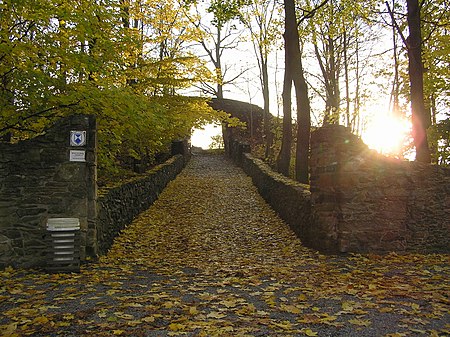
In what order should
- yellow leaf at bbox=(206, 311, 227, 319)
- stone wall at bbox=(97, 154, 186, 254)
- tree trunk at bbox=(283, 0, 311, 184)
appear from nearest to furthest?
1. yellow leaf at bbox=(206, 311, 227, 319)
2. stone wall at bbox=(97, 154, 186, 254)
3. tree trunk at bbox=(283, 0, 311, 184)

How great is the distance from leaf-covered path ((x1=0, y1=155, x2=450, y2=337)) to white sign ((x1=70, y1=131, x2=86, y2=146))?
2.10 metres

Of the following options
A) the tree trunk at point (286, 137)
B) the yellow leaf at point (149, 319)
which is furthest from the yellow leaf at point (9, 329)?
the tree trunk at point (286, 137)

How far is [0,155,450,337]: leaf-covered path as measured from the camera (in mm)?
4395

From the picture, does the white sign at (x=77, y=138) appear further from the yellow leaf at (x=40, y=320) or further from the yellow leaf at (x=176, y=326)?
the yellow leaf at (x=176, y=326)

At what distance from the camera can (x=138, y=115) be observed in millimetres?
7957

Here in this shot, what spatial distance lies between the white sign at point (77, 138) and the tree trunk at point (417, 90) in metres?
8.24

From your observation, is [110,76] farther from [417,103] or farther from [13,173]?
[417,103]

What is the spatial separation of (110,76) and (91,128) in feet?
6.80

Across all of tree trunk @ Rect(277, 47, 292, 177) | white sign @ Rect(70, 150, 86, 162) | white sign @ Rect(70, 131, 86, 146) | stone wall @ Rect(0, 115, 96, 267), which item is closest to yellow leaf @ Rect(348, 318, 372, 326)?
stone wall @ Rect(0, 115, 96, 267)

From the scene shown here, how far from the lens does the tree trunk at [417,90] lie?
11.1 m

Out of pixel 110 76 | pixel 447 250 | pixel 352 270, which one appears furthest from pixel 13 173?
pixel 447 250

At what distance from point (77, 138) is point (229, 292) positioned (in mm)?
3679

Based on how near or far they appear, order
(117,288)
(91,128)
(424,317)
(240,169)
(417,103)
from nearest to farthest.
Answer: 1. (424,317)
2. (117,288)
3. (91,128)
4. (417,103)
5. (240,169)

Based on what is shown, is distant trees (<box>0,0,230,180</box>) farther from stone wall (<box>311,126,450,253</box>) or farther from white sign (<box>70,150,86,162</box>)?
stone wall (<box>311,126,450,253</box>)
